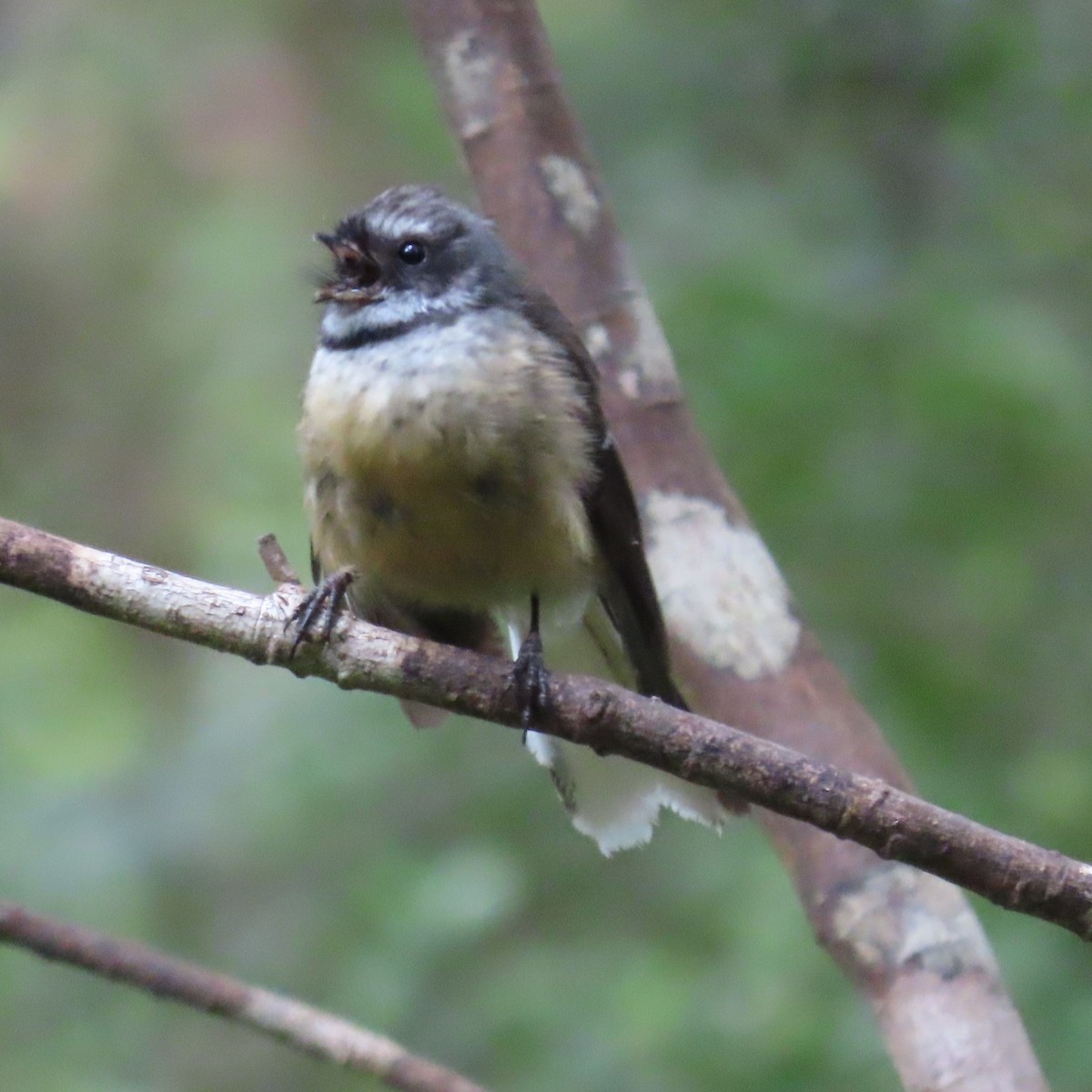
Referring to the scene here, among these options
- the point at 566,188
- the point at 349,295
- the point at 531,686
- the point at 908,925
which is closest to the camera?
the point at 531,686

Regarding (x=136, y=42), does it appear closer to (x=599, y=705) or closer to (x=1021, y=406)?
(x=1021, y=406)

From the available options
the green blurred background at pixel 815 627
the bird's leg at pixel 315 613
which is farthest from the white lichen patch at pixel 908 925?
the bird's leg at pixel 315 613

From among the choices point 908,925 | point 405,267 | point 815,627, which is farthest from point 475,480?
point 815,627

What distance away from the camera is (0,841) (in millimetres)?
4984

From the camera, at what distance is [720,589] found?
4172 millimetres

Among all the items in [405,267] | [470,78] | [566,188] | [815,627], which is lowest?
[815,627]

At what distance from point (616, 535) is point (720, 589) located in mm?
417

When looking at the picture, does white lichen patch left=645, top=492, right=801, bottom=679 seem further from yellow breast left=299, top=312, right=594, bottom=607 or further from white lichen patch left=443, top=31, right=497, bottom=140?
white lichen patch left=443, top=31, right=497, bottom=140

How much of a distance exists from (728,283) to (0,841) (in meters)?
2.69

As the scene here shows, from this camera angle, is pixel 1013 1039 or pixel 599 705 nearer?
pixel 599 705

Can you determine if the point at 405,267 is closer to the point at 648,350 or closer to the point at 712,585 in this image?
the point at 648,350

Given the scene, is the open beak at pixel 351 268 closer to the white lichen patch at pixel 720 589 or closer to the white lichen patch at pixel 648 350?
the white lichen patch at pixel 648 350

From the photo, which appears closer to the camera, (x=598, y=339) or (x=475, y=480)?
(x=475, y=480)

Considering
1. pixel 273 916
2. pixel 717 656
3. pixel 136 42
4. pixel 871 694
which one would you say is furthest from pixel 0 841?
pixel 136 42
